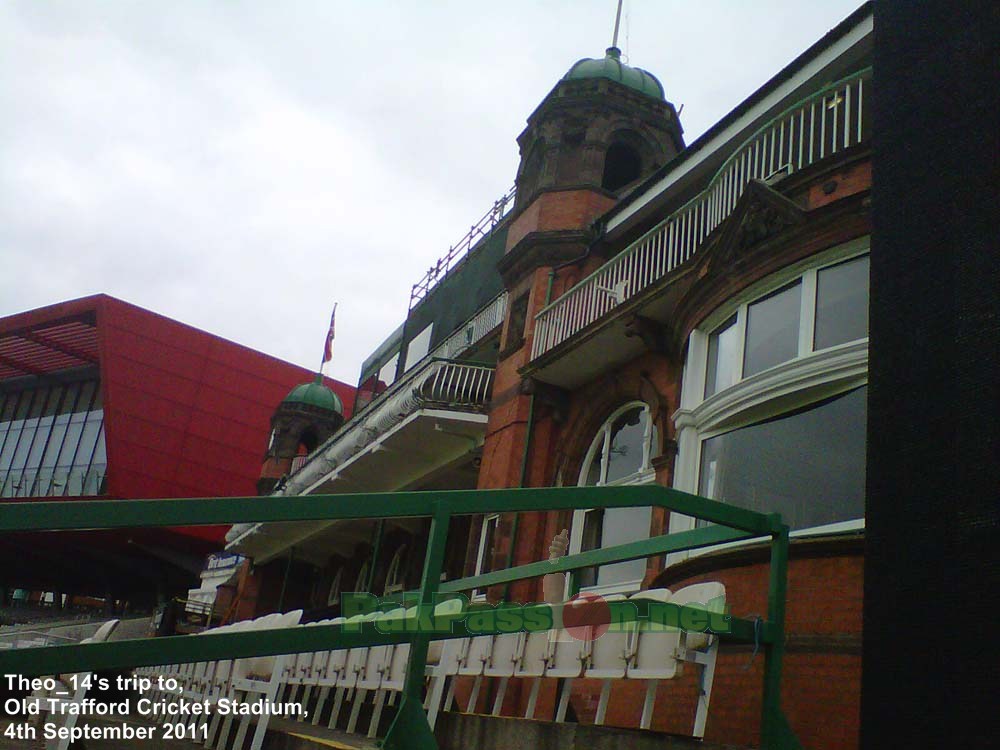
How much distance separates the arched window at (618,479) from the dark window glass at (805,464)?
2813 mm

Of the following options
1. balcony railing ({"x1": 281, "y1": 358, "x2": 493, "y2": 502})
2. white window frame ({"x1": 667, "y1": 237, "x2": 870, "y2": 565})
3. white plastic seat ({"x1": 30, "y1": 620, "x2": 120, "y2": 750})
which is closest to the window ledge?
white window frame ({"x1": 667, "y1": 237, "x2": 870, "y2": 565})

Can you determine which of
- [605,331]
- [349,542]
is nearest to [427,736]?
[605,331]

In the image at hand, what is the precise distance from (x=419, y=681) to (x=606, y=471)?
31.2 ft

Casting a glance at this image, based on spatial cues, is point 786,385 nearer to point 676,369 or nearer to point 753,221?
point 753,221

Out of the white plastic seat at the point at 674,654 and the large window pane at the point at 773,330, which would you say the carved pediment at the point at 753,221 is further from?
the white plastic seat at the point at 674,654

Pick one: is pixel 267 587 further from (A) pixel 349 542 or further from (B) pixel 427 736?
(B) pixel 427 736

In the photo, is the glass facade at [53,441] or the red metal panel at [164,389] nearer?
the red metal panel at [164,389]

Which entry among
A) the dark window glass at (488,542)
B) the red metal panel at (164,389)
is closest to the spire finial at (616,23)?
the dark window glass at (488,542)

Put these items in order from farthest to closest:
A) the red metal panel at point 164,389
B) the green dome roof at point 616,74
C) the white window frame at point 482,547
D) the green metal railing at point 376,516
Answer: the red metal panel at point 164,389
the green dome roof at point 616,74
the white window frame at point 482,547
the green metal railing at point 376,516

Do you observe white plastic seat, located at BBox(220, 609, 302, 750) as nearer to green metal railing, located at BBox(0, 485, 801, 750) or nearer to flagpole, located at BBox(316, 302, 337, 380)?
green metal railing, located at BBox(0, 485, 801, 750)

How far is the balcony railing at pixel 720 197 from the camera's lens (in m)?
8.28

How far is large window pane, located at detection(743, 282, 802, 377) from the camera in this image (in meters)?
7.50

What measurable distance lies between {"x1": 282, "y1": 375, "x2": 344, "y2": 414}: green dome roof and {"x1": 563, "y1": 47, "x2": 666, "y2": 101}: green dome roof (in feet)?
66.5

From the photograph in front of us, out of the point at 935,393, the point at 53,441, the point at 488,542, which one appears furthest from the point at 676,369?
the point at 53,441
